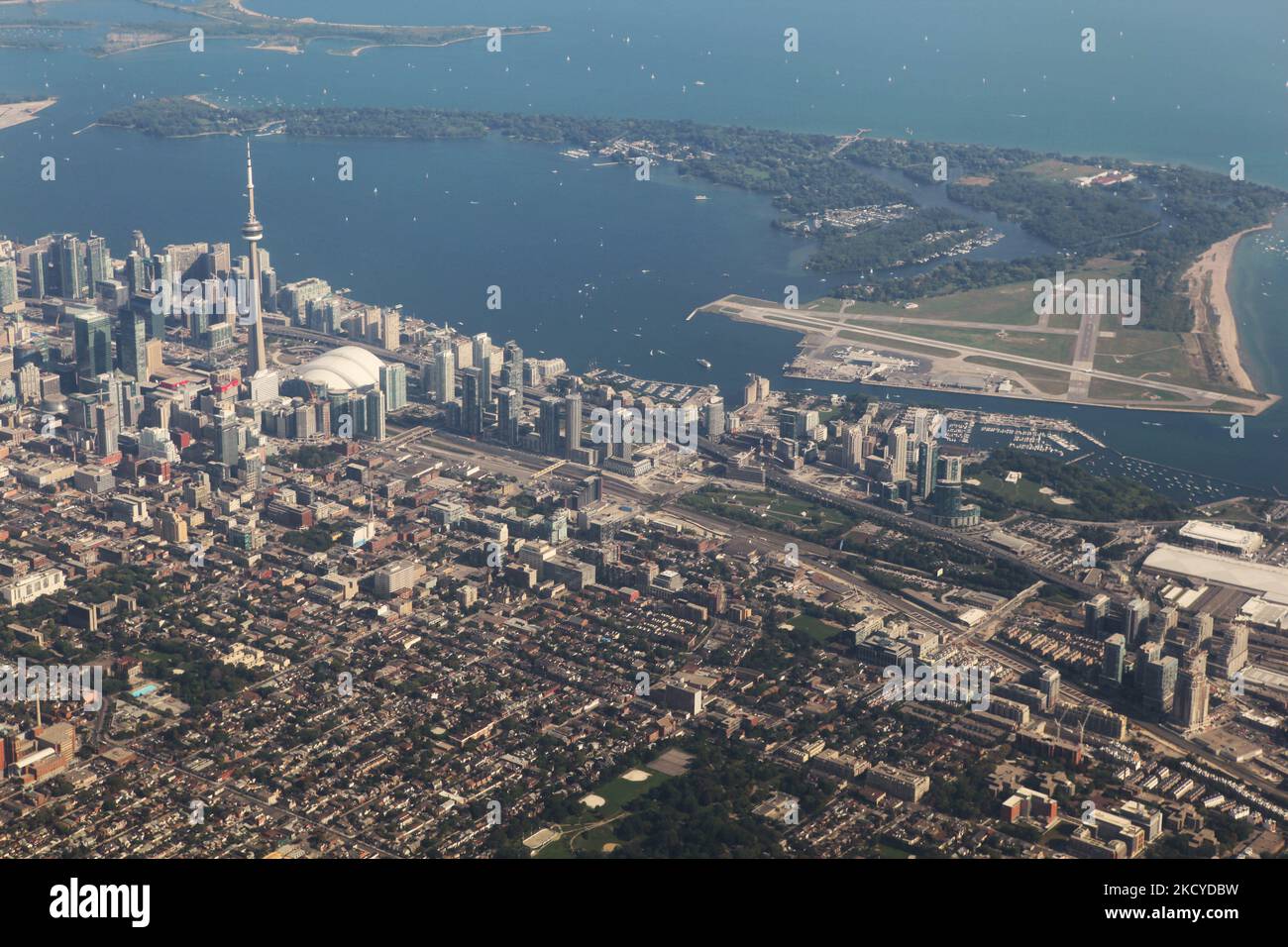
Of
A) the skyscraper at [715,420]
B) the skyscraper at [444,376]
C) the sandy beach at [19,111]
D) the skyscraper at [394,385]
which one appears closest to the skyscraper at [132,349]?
the skyscraper at [394,385]

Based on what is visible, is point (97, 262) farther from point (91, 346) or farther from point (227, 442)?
point (227, 442)

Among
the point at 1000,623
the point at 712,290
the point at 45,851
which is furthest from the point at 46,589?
the point at 712,290

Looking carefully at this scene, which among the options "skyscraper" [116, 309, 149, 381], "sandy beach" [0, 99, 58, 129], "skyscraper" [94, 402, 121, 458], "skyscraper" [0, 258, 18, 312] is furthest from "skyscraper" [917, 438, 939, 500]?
"sandy beach" [0, 99, 58, 129]

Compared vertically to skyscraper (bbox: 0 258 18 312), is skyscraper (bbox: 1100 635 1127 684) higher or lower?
lower

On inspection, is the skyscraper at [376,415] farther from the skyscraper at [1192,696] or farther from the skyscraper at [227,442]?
the skyscraper at [1192,696]

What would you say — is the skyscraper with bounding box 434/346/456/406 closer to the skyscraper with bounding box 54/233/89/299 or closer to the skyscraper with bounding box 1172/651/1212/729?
the skyscraper with bounding box 54/233/89/299

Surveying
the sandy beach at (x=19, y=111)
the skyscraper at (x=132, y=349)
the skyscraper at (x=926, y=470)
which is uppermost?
the sandy beach at (x=19, y=111)
